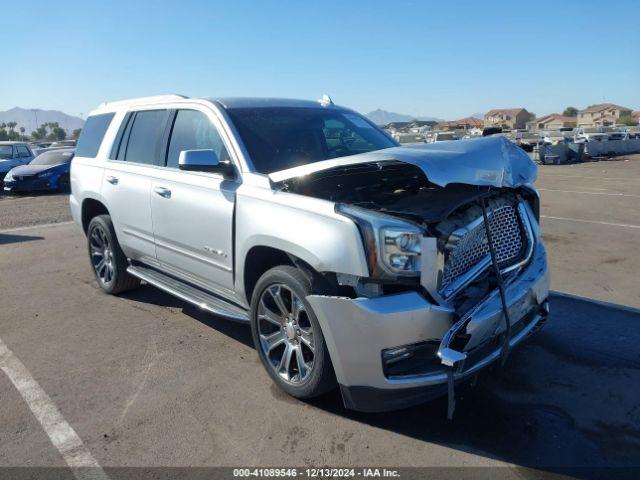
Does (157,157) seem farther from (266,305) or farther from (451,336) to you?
A: (451,336)

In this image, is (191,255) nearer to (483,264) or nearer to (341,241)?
(341,241)

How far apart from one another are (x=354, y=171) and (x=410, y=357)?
1240 millimetres

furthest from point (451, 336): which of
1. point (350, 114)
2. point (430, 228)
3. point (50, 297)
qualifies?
point (50, 297)

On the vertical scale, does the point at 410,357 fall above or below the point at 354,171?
below

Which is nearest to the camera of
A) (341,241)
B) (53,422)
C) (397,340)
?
(397,340)

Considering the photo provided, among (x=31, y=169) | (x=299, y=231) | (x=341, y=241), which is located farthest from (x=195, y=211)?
(x=31, y=169)

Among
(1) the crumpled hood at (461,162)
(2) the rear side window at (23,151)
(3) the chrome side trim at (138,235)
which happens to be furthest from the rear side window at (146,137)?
(2) the rear side window at (23,151)

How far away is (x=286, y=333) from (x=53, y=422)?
155cm

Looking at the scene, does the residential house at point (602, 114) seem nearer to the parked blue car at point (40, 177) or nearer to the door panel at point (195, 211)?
the parked blue car at point (40, 177)

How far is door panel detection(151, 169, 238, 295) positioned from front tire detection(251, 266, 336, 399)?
484 mm

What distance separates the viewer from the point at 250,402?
11.7ft

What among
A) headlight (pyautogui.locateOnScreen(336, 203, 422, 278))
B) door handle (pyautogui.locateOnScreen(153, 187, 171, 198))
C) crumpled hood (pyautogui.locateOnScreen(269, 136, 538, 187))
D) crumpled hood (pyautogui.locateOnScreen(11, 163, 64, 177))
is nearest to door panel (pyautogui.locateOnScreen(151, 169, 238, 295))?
door handle (pyautogui.locateOnScreen(153, 187, 171, 198))

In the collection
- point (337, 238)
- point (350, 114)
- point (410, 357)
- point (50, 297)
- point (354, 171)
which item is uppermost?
point (350, 114)

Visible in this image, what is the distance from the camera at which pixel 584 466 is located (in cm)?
278
